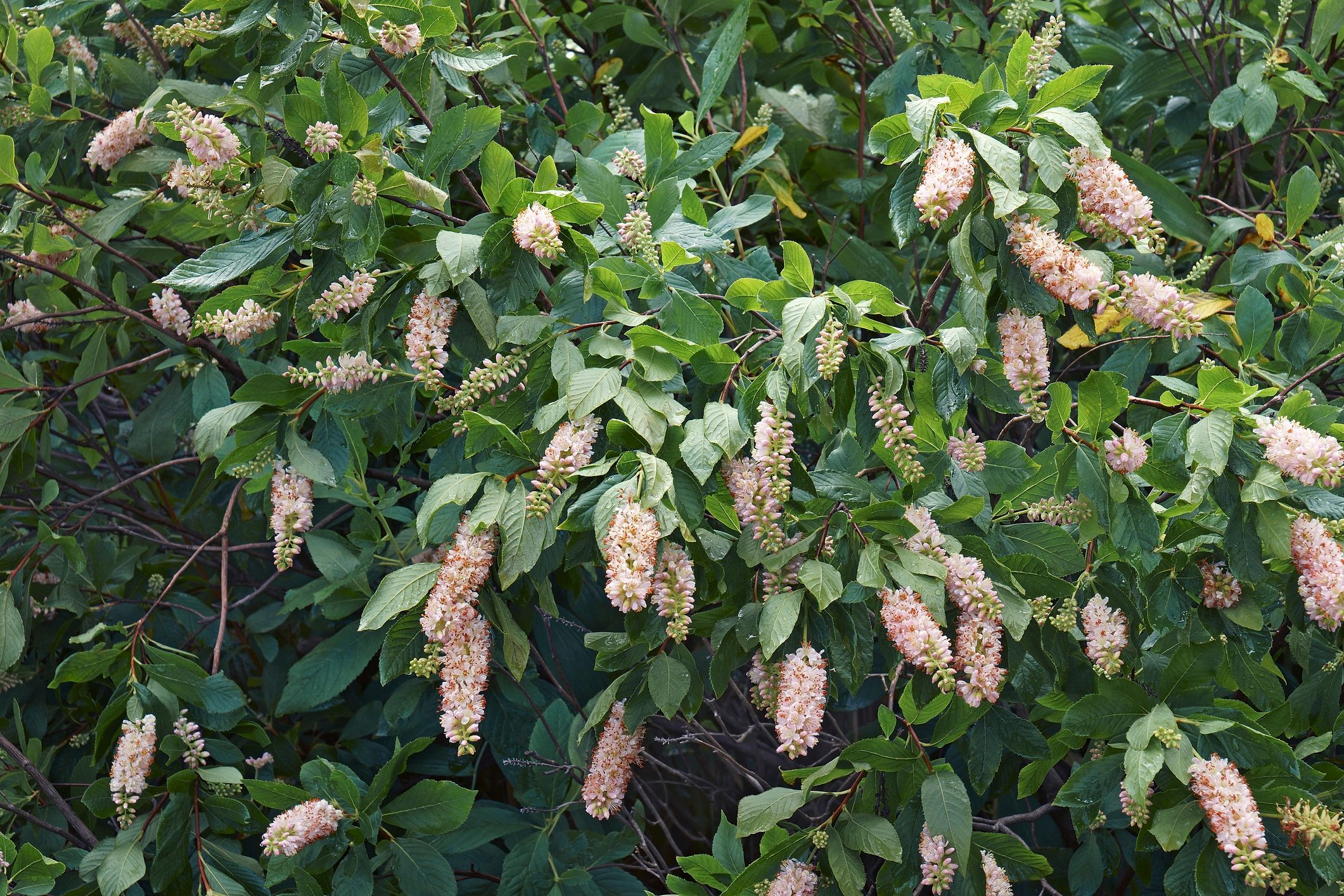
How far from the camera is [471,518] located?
135 centimetres

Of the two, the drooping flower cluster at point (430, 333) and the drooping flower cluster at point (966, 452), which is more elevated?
the drooping flower cluster at point (430, 333)

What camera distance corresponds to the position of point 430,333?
4.81 feet

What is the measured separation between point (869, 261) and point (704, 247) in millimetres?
664

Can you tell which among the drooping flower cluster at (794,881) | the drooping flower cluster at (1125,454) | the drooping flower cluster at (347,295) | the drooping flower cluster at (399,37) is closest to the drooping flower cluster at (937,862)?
the drooping flower cluster at (794,881)

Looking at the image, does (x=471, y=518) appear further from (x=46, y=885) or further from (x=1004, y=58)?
(x=1004, y=58)

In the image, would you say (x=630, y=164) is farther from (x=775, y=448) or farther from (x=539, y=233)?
(x=775, y=448)

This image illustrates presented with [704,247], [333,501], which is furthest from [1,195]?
[704,247]

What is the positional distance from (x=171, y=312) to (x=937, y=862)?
1.60m

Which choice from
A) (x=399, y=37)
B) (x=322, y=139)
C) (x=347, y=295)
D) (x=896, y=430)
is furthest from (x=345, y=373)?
(x=896, y=430)

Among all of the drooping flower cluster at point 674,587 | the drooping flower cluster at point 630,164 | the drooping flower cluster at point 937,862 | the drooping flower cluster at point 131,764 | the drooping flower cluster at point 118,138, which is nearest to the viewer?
the drooping flower cluster at point 674,587

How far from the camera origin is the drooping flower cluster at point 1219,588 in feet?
4.77

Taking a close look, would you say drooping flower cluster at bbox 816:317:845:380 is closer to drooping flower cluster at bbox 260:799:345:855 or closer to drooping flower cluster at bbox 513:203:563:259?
drooping flower cluster at bbox 513:203:563:259

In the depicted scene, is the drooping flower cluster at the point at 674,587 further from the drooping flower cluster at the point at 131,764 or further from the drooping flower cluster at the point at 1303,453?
the drooping flower cluster at the point at 131,764

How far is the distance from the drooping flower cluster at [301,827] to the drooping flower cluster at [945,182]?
120 cm
